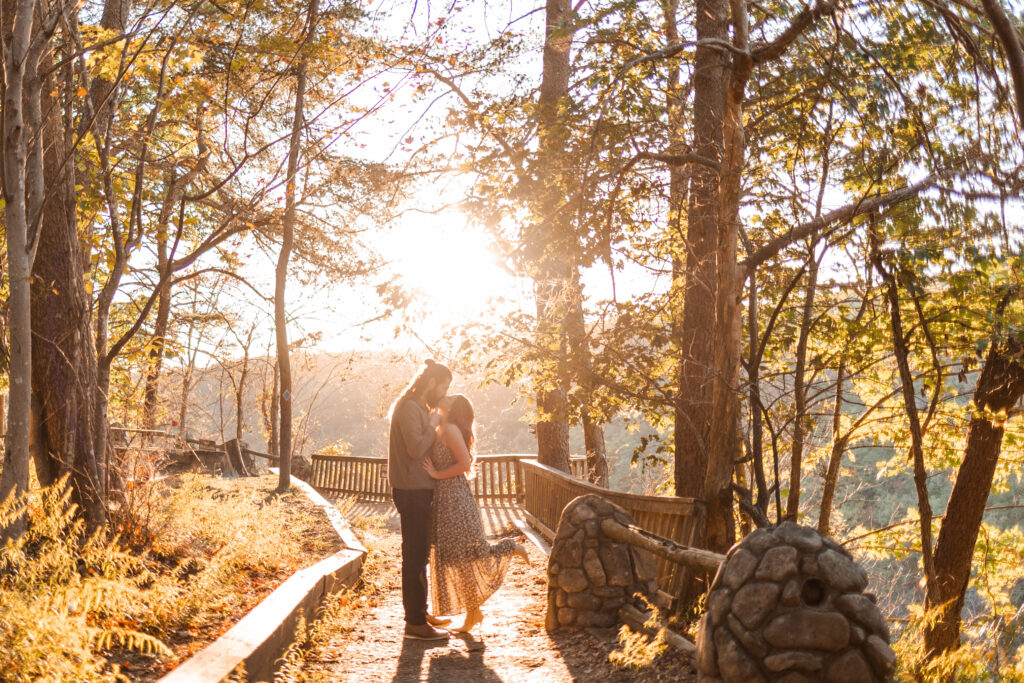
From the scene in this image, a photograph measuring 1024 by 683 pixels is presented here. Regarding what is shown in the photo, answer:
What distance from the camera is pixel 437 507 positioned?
6211 mm

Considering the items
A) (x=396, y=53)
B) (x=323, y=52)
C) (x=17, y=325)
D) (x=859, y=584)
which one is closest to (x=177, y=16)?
(x=323, y=52)

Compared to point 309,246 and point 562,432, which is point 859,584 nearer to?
point 562,432

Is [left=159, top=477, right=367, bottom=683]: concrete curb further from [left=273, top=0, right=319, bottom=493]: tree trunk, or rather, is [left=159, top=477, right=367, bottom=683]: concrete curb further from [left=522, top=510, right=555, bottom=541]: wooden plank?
[left=273, top=0, right=319, bottom=493]: tree trunk

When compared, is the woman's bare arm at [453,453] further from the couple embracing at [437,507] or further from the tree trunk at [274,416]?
the tree trunk at [274,416]

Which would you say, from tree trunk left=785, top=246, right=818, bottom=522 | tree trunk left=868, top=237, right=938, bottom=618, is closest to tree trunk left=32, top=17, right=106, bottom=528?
tree trunk left=785, top=246, right=818, bottom=522

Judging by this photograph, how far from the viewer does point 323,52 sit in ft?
30.9

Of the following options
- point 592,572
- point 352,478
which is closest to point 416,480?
point 592,572

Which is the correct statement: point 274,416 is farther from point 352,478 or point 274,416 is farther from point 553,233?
point 553,233

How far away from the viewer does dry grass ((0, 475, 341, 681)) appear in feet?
11.2

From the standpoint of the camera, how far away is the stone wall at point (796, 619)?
3484 mm

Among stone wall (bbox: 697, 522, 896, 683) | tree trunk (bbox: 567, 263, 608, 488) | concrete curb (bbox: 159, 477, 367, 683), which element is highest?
tree trunk (bbox: 567, 263, 608, 488)

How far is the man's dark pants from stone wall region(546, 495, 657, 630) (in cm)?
97

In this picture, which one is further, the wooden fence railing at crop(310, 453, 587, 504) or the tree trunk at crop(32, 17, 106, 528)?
the wooden fence railing at crop(310, 453, 587, 504)

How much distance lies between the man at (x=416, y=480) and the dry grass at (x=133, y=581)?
3.84 feet
